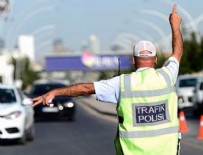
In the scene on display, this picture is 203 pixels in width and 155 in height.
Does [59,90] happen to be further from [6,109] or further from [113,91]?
[6,109]

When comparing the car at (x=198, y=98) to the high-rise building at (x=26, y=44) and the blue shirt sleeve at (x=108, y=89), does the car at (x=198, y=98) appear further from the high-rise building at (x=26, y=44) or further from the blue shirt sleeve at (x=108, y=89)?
the high-rise building at (x=26, y=44)

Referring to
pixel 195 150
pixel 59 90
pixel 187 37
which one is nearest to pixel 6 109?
pixel 195 150

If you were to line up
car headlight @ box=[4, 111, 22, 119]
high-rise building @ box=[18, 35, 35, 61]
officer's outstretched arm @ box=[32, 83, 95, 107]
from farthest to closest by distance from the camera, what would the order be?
high-rise building @ box=[18, 35, 35, 61] → car headlight @ box=[4, 111, 22, 119] → officer's outstretched arm @ box=[32, 83, 95, 107]

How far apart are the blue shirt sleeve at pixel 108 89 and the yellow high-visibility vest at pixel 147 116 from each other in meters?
0.06

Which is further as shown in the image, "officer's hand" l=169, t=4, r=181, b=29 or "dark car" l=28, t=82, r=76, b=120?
"dark car" l=28, t=82, r=76, b=120

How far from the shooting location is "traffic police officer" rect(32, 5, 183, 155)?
5.41 m

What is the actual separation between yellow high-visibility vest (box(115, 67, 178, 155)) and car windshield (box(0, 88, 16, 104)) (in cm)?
1500

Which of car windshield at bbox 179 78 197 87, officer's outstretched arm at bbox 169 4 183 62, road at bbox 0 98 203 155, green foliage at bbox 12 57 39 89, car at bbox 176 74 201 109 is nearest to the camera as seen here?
officer's outstretched arm at bbox 169 4 183 62

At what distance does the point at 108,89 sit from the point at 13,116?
552 inches

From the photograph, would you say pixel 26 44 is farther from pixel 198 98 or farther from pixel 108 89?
pixel 108 89

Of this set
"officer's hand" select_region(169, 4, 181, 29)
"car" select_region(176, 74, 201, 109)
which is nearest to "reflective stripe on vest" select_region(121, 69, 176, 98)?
"officer's hand" select_region(169, 4, 181, 29)

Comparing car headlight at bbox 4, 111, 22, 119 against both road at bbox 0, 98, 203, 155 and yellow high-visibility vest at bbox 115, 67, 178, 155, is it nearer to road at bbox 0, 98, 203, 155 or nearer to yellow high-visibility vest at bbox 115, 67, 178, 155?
road at bbox 0, 98, 203, 155

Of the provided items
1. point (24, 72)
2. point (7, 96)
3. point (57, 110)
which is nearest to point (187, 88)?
point (57, 110)

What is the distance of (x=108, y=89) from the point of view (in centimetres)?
561
